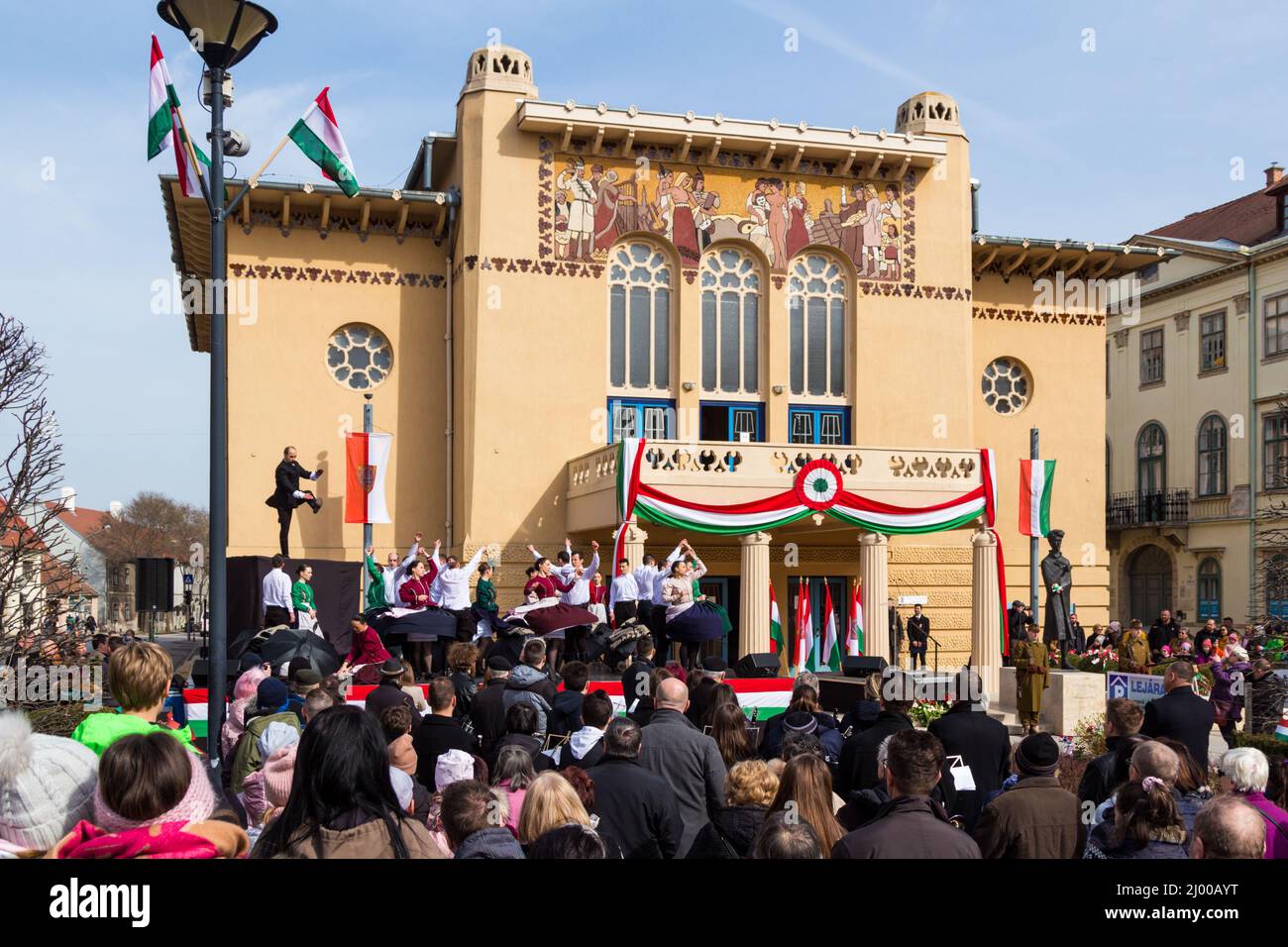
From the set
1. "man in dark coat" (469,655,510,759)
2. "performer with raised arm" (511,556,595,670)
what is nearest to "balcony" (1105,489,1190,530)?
"performer with raised arm" (511,556,595,670)

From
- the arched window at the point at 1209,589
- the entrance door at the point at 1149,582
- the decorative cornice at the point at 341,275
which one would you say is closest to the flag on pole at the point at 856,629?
the decorative cornice at the point at 341,275

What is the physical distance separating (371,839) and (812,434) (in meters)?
27.2

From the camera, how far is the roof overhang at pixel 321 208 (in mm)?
27656

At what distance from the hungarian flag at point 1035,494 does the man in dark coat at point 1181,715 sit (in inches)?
772

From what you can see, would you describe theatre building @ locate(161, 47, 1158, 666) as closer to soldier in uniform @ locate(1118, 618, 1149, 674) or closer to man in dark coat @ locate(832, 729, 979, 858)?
soldier in uniform @ locate(1118, 618, 1149, 674)

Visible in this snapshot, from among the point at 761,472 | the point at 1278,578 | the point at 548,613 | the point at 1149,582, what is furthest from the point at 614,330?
the point at 1149,582

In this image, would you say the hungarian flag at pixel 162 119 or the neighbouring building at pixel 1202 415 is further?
the neighbouring building at pixel 1202 415

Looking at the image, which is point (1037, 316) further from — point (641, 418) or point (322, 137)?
point (322, 137)

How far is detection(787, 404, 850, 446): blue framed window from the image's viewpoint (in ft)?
101

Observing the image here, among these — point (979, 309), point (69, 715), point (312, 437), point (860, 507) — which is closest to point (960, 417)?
point (979, 309)

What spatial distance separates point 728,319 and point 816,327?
2.24 meters

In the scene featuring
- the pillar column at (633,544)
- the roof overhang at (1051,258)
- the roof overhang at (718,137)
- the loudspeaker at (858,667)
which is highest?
the roof overhang at (718,137)

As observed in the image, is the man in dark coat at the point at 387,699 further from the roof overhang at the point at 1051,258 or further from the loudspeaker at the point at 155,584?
the roof overhang at the point at 1051,258

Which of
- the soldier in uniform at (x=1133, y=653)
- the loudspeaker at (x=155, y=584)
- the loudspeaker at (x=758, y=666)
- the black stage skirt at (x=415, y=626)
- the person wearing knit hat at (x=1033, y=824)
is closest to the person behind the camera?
the person wearing knit hat at (x=1033, y=824)
